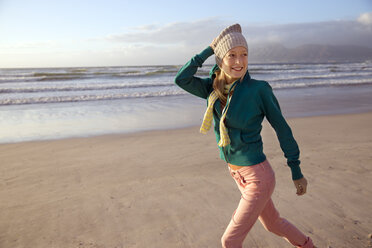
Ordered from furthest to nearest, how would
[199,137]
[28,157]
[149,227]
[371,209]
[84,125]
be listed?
[84,125] → [199,137] → [28,157] → [371,209] → [149,227]

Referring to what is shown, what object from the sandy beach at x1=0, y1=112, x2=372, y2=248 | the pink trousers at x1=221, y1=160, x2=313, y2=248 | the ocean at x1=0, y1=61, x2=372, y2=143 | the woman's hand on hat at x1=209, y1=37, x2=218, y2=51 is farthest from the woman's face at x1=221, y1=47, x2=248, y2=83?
the ocean at x1=0, y1=61, x2=372, y2=143

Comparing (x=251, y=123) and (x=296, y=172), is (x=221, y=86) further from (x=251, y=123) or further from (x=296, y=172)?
(x=296, y=172)

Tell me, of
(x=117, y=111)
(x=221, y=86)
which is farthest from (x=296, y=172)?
(x=117, y=111)

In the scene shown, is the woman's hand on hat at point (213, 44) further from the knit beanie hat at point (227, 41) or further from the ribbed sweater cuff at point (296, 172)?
the ribbed sweater cuff at point (296, 172)

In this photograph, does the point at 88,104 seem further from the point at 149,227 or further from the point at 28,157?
the point at 149,227

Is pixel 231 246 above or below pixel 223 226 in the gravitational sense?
above

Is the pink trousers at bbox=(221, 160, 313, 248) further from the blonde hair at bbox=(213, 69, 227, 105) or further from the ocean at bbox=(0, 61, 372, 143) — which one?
the ocean at bbox=(0, 61, 372, 143)

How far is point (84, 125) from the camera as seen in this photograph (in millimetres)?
7746

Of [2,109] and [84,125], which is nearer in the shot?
[84,125]

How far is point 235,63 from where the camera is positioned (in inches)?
72.6

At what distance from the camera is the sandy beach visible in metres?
2.89

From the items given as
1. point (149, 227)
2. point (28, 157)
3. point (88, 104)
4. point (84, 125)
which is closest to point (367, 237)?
point (149, 227)

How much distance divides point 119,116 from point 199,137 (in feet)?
11.5

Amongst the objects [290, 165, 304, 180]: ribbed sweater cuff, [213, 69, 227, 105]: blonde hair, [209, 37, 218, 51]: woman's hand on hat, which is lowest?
[290, 165, 304, 180]: ribbed sweater cuff
